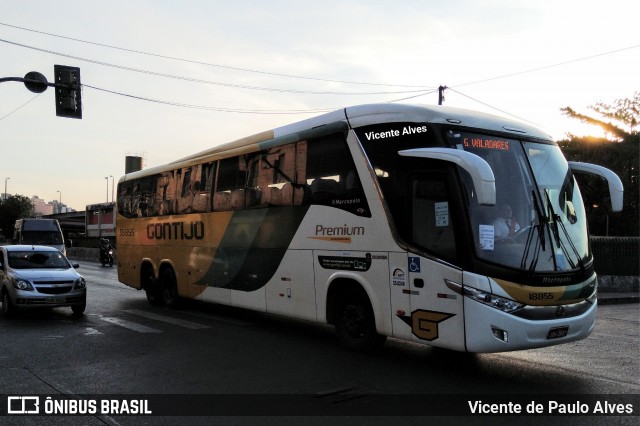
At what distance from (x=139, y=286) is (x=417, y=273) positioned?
1019 centimetres

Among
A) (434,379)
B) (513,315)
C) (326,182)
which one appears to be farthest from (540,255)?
(326,182)

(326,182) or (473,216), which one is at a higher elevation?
(326,182)

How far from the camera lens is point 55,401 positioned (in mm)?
6070

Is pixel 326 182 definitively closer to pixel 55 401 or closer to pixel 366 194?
pixel 366 194

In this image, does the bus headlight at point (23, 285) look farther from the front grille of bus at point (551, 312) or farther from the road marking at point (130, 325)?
the front grille of bus at point (551, 312)

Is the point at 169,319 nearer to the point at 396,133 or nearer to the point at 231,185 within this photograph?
the point at 231,185

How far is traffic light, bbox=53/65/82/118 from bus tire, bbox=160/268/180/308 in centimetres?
594

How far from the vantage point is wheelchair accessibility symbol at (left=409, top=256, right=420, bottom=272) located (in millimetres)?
7297

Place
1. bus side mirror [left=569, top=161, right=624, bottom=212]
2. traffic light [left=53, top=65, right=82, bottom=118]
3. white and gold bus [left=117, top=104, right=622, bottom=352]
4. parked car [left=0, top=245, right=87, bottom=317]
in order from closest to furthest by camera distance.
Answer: white and gold bus [left=117, top=104, right=622, bottom=352]
bus side mirror [left=569, top=161, right=624, bottom=212]
parked car [left=0, top=245, right=87, bottom=317]
traffic light [left=53, top=65, right=82, bottom=118]

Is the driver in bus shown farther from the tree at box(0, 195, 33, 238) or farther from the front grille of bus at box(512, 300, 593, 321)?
the tree at box(0, 195, 33, 238)

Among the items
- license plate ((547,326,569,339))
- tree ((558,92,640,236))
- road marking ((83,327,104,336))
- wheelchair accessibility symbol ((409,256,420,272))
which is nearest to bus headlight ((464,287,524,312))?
license plate ((547,326,569,339))

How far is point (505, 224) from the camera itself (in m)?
6.83

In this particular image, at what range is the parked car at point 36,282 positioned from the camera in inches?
467

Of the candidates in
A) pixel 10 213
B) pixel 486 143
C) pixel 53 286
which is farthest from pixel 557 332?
pixel 10 213
